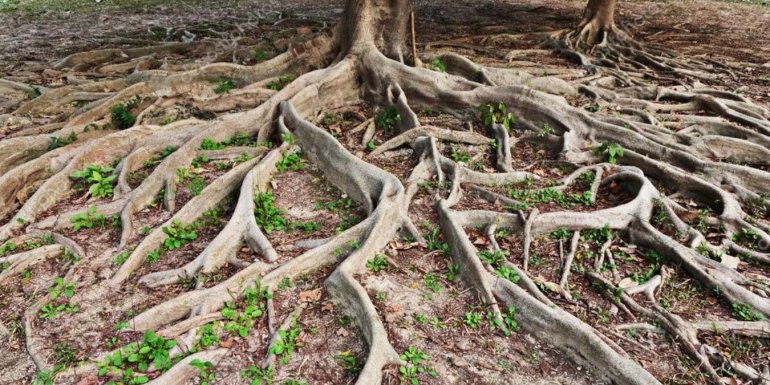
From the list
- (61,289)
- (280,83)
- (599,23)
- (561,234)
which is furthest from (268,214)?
(599,23)

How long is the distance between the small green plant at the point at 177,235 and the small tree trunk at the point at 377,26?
3.32 metres

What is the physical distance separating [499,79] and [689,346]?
4090 millimetres

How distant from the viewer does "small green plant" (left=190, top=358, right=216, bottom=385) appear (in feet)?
9.23

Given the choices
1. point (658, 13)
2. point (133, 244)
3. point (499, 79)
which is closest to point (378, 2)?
point (499, 79)

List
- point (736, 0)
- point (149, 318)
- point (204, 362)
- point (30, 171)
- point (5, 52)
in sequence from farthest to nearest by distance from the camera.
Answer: point (736, 0)
point (5, 52)
point (30, 171)
point (149, 318)
point (204, 362)

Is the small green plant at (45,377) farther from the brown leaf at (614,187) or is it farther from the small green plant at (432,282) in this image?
the brown leaf at (614,187)

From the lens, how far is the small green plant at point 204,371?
281 centimetres

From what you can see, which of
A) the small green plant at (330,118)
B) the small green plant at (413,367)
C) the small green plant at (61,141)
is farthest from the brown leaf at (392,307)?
the small green plant at (61,141)

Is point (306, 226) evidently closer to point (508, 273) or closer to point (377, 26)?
point (508, 273)

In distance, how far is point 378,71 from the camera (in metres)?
6.23

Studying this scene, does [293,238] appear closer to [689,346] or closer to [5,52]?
[689,346]

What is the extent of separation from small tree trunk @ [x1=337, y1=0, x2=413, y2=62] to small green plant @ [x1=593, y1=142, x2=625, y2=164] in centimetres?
266

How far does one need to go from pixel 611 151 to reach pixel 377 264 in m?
2.70

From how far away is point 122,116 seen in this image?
577 centimetres
